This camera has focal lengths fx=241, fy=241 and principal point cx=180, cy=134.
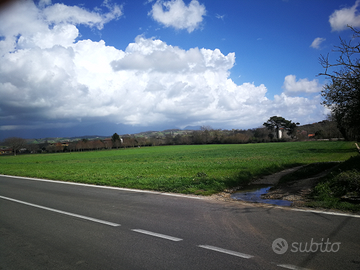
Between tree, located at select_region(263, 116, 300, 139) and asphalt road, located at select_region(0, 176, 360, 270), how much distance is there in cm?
12014

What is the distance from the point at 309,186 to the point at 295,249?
23.0 feet

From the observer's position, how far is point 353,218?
6098 millimetres

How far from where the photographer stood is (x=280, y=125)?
12612 cm

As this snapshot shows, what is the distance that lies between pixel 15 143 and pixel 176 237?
129256 millimetres

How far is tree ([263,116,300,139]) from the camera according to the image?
121294 millimetres

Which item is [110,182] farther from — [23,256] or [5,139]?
[5,139]

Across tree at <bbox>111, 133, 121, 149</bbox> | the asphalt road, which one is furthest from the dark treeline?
the asphalt road
